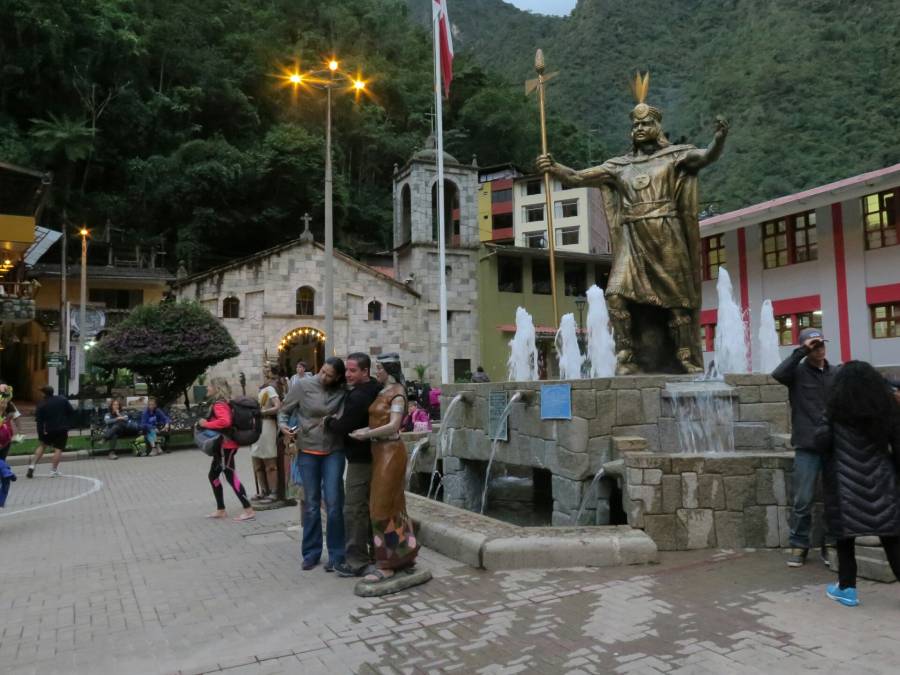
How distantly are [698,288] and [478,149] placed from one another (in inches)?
1908

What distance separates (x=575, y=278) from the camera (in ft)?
121

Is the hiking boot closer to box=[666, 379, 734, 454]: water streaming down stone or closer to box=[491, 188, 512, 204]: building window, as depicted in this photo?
box=[666, 379, 734, 454]: water streaming down stone

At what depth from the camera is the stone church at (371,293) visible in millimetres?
29312

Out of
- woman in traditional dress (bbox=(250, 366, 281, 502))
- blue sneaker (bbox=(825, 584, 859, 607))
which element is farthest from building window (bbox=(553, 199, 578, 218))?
blue sneaker (bbox=(825, 584, 859, 607))

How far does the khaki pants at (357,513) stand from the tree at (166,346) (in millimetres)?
16117

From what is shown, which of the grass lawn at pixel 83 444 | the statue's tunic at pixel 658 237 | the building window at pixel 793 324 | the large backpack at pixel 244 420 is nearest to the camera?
the large backpack at pixel 244 420

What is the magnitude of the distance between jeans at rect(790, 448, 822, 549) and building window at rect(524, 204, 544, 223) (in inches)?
1857

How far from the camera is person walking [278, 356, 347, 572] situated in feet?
17.8

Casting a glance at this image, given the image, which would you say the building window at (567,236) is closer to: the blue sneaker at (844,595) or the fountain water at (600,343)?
the fountain water at (600,343)

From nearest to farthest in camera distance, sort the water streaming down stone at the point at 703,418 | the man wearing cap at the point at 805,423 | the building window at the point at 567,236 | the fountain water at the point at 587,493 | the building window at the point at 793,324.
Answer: the man wearing cap at the point at 805,423
the fountain water at the point at 587,493
the water streaming down stone at the point at 703,418
the building window at the point at 793,324
the building window at the point at 567,236

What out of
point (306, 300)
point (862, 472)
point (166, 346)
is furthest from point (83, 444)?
point (862, 472)

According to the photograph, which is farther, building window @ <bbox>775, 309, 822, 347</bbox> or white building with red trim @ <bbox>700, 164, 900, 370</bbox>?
building window @ <bbox>775, 309, 822, 347</bbox>

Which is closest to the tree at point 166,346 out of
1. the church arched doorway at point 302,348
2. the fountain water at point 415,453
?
the church arched doorway at point 302,348

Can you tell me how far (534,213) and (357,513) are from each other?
1898 inches
